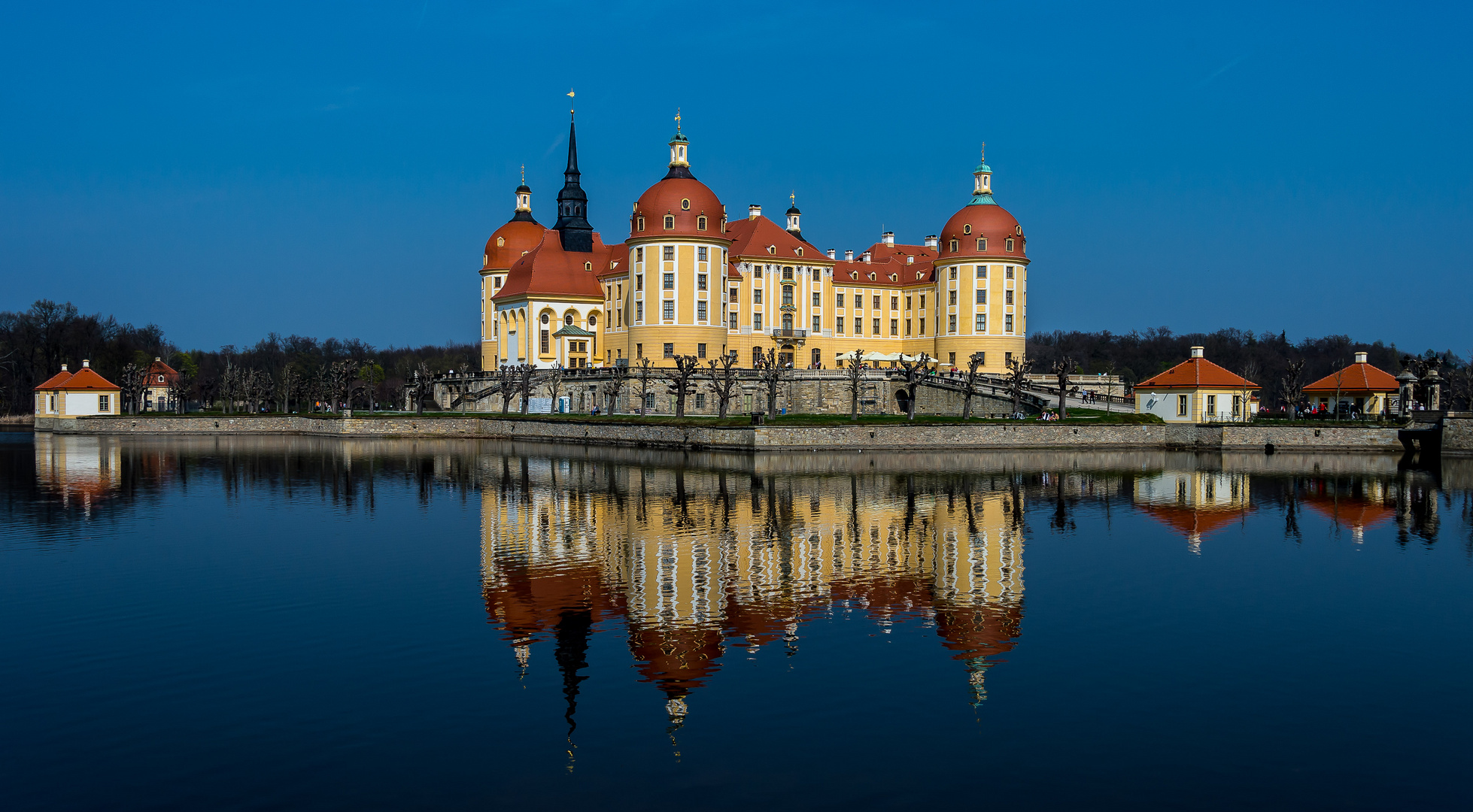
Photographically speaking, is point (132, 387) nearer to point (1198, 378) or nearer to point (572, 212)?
point (572, 212)

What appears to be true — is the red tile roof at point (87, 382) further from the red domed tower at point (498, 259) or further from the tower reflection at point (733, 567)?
the tower reflection at point (733, 567)

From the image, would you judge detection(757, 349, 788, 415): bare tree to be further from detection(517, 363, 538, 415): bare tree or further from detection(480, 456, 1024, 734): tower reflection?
detection(480, 456, 1024, 734): tower reflection

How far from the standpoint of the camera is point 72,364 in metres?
93.2

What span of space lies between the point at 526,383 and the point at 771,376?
61.3 feet

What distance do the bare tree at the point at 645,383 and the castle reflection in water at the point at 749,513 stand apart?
865 cm

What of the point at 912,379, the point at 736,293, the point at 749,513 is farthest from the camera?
the point at 736,293

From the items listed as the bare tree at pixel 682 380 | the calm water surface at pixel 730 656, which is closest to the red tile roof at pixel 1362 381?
the calm water surface at pixel 730 656

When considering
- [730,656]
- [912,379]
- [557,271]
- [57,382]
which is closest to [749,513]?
[730,656]

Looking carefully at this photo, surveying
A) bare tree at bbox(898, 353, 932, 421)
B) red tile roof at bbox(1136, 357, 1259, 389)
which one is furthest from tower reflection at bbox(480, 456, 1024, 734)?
red tile roof at bbox(1136, 357, 1259, 389)

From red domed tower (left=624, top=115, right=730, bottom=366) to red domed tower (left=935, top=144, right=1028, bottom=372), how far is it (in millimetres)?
15532

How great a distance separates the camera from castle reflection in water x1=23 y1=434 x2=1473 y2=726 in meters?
18.3

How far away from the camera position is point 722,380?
63.3m

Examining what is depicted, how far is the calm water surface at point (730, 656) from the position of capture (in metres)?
11.8

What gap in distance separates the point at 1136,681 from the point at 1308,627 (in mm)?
5056
